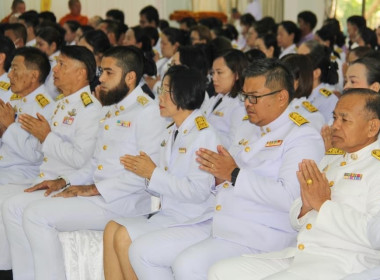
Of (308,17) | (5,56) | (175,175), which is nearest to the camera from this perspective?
(175,175)

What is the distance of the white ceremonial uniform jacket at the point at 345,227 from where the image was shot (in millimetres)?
2852

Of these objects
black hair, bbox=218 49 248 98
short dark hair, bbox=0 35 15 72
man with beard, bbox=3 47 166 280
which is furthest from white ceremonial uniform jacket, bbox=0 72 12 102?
black hair, bbox=218 49 248 98

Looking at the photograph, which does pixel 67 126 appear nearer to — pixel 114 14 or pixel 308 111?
pixel 308 111

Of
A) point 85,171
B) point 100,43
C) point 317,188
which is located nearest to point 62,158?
point 85,171

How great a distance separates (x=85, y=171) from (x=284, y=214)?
4.53 feet

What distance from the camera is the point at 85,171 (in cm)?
430

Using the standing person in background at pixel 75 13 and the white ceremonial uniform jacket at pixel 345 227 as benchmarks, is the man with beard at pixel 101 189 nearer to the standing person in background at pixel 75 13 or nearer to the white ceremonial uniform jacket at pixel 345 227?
the white ceremonial uniform jacket at pixel 345 227

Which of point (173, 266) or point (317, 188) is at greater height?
point (317, 188)

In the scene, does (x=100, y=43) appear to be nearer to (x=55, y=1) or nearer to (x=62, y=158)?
(x=62, y=158)

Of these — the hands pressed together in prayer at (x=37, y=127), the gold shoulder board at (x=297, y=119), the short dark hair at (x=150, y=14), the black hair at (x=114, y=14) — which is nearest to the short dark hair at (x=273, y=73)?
the gold shoulder board at (x=297, y=119)

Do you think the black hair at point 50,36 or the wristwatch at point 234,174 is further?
the black hair at point 50,36

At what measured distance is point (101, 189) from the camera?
4.04m

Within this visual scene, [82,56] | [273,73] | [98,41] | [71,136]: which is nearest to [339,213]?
[273,73]

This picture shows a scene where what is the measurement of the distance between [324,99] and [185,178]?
1983 millimetres
